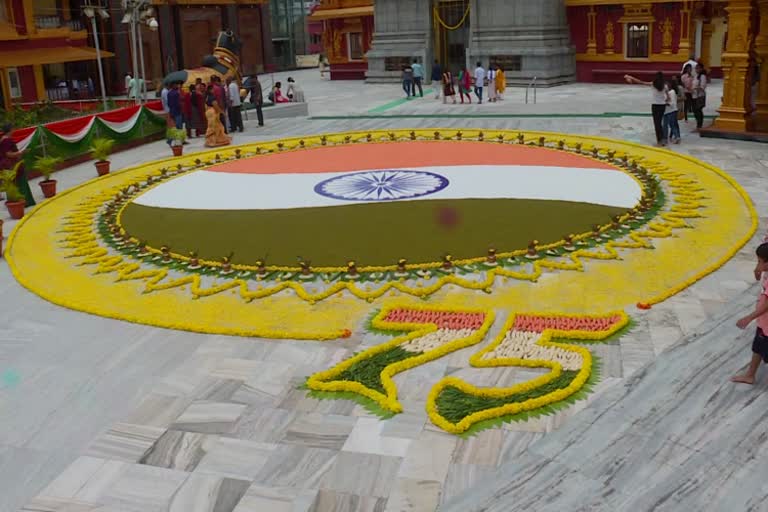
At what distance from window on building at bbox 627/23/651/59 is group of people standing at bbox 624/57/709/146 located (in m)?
11.2

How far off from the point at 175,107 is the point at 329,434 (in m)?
15.5

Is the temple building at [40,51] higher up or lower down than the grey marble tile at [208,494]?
higher up

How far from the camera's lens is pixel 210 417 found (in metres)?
5.72

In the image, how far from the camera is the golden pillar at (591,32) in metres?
29.8

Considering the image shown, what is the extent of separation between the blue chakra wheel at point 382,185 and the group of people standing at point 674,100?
505cm

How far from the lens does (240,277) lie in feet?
28.7

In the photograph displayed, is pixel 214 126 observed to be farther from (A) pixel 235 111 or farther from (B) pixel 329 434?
(B) pixel 329 434

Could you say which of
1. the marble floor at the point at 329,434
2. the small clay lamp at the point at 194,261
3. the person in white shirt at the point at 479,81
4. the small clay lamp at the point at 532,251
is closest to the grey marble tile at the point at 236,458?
the marble floor at the point at 329,434

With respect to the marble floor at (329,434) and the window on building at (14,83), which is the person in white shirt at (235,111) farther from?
the window on building at (14,83)

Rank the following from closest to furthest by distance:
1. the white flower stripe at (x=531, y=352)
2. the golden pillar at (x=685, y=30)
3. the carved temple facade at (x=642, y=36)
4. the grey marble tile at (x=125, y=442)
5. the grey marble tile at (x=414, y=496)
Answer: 1. the grey marble tile at (x=414, y=496)
2. the grey marble tile at (x=125, y=442)
3. the white flower stripe at (x=531, y=352)
4. the golden pillar at (x=685, y=30)
5. the carved temple facade at (x=642, y=36)

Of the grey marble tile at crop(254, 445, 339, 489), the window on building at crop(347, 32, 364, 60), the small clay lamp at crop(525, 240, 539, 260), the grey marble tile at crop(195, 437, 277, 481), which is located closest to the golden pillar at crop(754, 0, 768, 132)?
the small clay lamp at crop(525, 240, 539, 260)

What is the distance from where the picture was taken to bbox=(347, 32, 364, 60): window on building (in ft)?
126

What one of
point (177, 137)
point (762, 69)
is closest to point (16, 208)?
point (177, 137)

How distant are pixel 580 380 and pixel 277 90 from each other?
22.0 m
